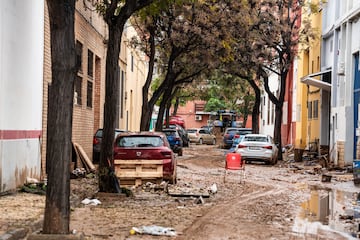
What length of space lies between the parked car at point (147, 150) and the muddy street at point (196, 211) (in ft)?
1.85

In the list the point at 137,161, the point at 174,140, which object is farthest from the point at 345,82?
the point at 137,161

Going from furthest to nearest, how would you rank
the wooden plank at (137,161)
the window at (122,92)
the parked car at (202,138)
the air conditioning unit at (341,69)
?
the parked car at (202,138) < the window at (122,92) < the air conditioning unit at (341,69) < the wooden plank at (137,161)

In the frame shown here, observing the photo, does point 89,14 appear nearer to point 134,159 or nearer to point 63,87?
point 134,159

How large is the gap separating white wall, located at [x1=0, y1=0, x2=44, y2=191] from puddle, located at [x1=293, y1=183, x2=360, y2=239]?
5.98 metres

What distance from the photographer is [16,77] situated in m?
13.0

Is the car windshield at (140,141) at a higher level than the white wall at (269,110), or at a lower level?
lower

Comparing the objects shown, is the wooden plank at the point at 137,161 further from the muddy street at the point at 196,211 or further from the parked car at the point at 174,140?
the parked car at the point at 174,140

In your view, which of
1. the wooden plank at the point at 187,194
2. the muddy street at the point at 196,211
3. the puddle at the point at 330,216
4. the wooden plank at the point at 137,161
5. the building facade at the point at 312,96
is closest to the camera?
the muddy street at the point at 196,211

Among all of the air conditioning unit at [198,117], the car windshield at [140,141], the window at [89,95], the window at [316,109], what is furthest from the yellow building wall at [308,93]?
the air conditioning unit at [198,117]

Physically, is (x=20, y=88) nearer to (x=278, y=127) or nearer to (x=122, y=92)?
(x=122, y=92)

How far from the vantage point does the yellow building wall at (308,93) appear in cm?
3306

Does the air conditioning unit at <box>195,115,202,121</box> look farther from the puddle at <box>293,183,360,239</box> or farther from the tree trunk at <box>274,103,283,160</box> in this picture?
the puddle at <box>293,183,360,239</box>

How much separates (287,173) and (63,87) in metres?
17.4

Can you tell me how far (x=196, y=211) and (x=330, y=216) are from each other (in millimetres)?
2618
